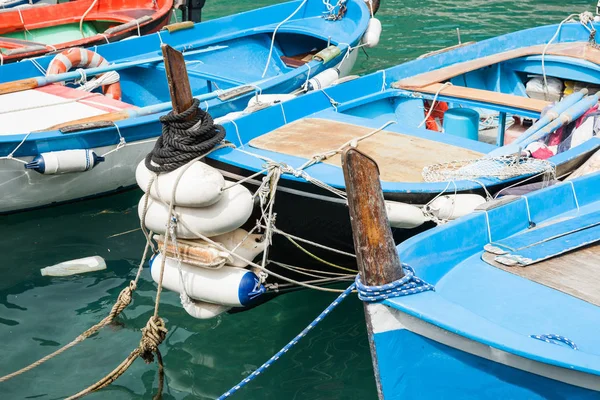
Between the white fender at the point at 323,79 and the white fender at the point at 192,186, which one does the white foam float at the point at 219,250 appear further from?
the white fender at the point at 323,79

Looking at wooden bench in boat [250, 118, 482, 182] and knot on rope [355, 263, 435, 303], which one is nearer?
knot on rope [355, 263, 435, 303]

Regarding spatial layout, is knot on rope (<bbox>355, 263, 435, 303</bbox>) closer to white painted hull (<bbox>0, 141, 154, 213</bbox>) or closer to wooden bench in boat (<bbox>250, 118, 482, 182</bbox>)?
wooden bench in boat (<bbox>250, 118, 482, 182</bbox>)

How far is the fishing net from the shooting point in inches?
203

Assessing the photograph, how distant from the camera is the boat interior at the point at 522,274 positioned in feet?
11.6

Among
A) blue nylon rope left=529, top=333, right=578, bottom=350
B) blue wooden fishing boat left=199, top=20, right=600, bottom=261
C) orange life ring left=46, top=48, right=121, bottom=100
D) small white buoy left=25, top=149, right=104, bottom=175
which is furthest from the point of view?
orange life ring left=46, top=48, right=121, bottom=100

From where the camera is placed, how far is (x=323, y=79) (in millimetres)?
8047

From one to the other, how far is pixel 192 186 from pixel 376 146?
5.31 ft

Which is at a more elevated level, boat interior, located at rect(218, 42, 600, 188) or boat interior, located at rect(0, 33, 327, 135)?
boat interior, located at rect(218, 42, 600, 188)

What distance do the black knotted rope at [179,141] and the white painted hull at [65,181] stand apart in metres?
2.60

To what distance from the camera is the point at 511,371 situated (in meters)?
3.60

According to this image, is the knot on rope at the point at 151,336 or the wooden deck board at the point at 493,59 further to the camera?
the wooden deck board at the point at 493,59

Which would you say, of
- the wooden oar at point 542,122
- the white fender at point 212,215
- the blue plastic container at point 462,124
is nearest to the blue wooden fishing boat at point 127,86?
the white fender at point 212,215

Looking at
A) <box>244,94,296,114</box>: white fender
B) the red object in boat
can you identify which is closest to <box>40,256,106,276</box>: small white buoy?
<box>244,94,296,114</box>: white fender

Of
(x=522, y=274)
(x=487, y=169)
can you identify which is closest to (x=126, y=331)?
(x=487, y=169)
